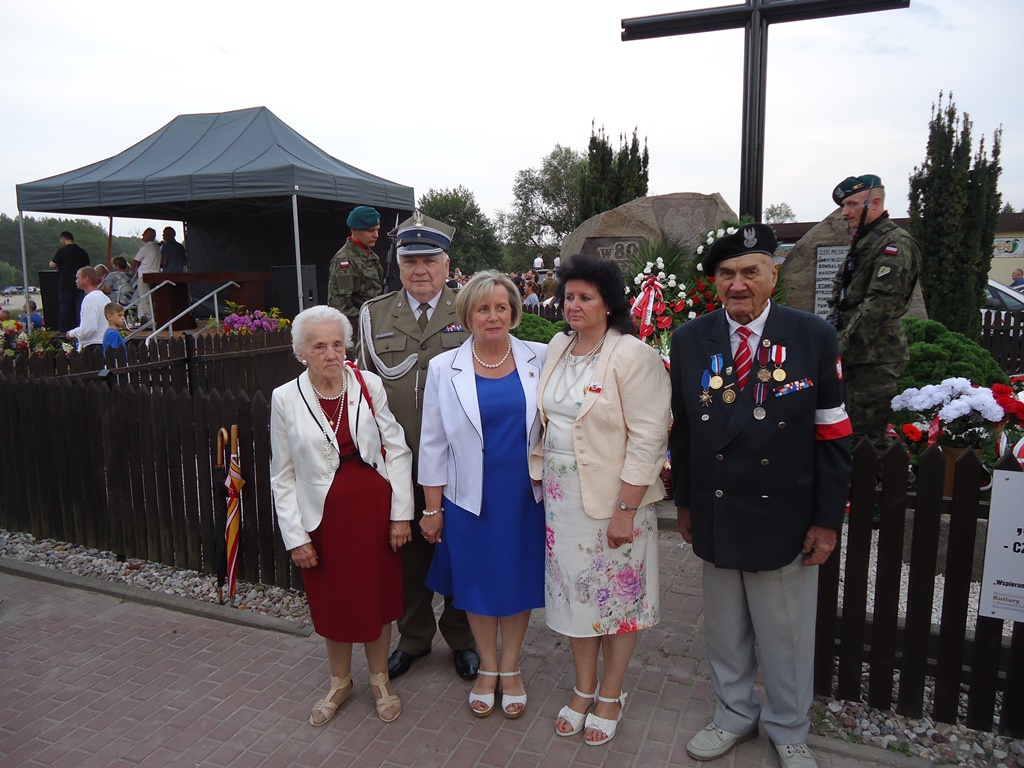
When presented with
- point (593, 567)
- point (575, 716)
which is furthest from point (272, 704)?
point (593, 567)

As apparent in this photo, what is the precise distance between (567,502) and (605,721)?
95 cm

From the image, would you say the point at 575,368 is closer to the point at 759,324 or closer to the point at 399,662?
the point at 759,324

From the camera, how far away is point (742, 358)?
258cm

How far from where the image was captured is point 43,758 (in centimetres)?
288

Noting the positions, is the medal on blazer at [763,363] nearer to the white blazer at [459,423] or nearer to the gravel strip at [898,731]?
the white blazer at [459,423]

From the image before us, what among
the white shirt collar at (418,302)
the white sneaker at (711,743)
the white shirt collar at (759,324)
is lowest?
the white sneaker at (711,743)

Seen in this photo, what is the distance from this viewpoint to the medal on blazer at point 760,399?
8.14 ft

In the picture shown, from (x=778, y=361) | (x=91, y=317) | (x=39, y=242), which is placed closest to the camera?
(x=778, y=361)

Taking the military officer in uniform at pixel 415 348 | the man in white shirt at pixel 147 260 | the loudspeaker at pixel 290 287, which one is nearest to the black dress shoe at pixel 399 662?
the military officer in uniform at pixel 415 348

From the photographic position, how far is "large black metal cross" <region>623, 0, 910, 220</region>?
631 cm

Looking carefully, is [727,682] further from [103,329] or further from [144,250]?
[144,250]

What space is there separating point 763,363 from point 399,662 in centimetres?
227

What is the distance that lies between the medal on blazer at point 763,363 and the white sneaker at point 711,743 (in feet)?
4.77

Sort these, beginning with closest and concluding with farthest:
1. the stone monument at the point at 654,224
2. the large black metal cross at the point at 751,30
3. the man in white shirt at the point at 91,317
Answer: the large black metal cross at the point at 751,30
the man in white shirt at the point at 91,317
the stone monument at the point at 654,224
